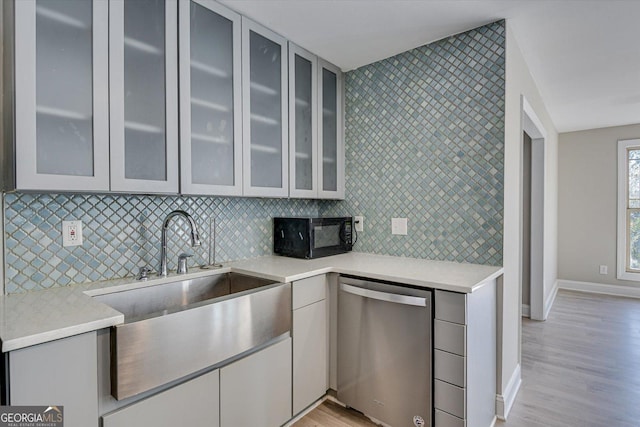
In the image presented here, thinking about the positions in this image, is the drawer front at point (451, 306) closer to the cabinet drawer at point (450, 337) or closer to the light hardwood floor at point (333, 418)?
the cabinet drawer at point (450, 337)

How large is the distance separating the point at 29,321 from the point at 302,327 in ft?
4.00

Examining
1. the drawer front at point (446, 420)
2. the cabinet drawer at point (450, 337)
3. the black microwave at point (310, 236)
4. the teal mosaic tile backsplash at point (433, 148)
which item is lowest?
the drawer front at point (446, 420)

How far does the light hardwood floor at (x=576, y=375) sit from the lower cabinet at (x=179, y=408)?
704 millimetres

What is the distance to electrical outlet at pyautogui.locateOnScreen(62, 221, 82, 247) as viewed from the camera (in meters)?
1.54

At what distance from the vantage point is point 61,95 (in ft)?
4.26

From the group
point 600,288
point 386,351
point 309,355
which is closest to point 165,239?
A: point 309,355

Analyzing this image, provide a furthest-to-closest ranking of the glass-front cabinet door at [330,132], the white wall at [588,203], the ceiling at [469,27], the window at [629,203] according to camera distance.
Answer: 1. the white wall at [588,203]
2. the window at [629,203]
3. the glass-front cabinet door at [330,132]
4. the ceiling at [469,27]

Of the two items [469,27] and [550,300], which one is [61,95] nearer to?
[469,27]

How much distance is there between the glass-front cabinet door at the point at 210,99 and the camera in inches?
66.7

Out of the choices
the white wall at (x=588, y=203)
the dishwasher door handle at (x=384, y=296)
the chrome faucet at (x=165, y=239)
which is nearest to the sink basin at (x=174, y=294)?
the chrome faucet at (x=165, y=239)

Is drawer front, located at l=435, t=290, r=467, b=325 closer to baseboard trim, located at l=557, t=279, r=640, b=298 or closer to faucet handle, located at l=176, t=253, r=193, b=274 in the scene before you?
faucet handle, located at l=176, t=253, r=193, b=274

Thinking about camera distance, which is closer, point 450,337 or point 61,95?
point 61,95

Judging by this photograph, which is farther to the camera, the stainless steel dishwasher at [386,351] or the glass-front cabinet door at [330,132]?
the glass-front cabinet door at [330,132]

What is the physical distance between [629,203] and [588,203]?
0.45 meters
